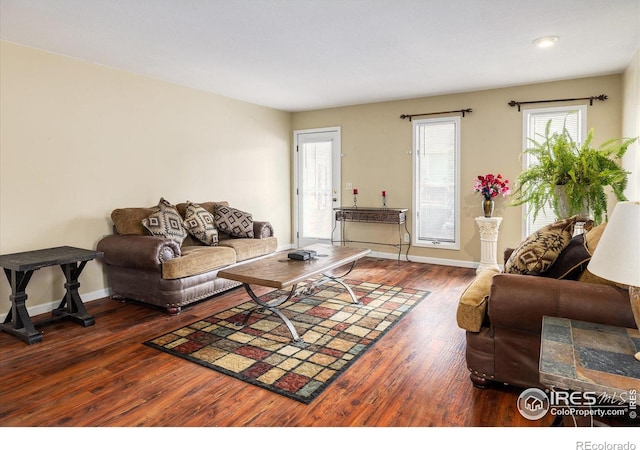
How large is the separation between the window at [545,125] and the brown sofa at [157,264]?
3663 mm

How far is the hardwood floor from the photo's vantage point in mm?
2051

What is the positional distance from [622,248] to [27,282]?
3.77m

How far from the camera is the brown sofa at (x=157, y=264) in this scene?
3662 millimetres

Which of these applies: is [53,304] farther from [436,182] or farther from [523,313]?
[436,182]

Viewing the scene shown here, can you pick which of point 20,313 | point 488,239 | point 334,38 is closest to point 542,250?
point 334,38

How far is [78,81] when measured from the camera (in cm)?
395

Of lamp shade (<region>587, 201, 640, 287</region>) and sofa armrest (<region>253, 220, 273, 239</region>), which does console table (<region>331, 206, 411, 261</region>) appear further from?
lamp shade (<region>587, 201, 640, 287</region>)

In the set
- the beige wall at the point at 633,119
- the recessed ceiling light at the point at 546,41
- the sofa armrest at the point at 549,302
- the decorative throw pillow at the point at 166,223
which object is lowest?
the sofa armrest at the point at 549,302

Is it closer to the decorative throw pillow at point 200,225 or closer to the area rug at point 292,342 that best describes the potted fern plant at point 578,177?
the area rug at point 292,342

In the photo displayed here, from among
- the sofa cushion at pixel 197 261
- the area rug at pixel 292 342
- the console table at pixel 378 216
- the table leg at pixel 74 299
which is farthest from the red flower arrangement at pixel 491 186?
the table leg at pixel 74 299

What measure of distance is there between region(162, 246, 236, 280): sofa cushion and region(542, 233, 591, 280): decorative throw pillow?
290cm

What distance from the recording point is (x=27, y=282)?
10.3 feet
